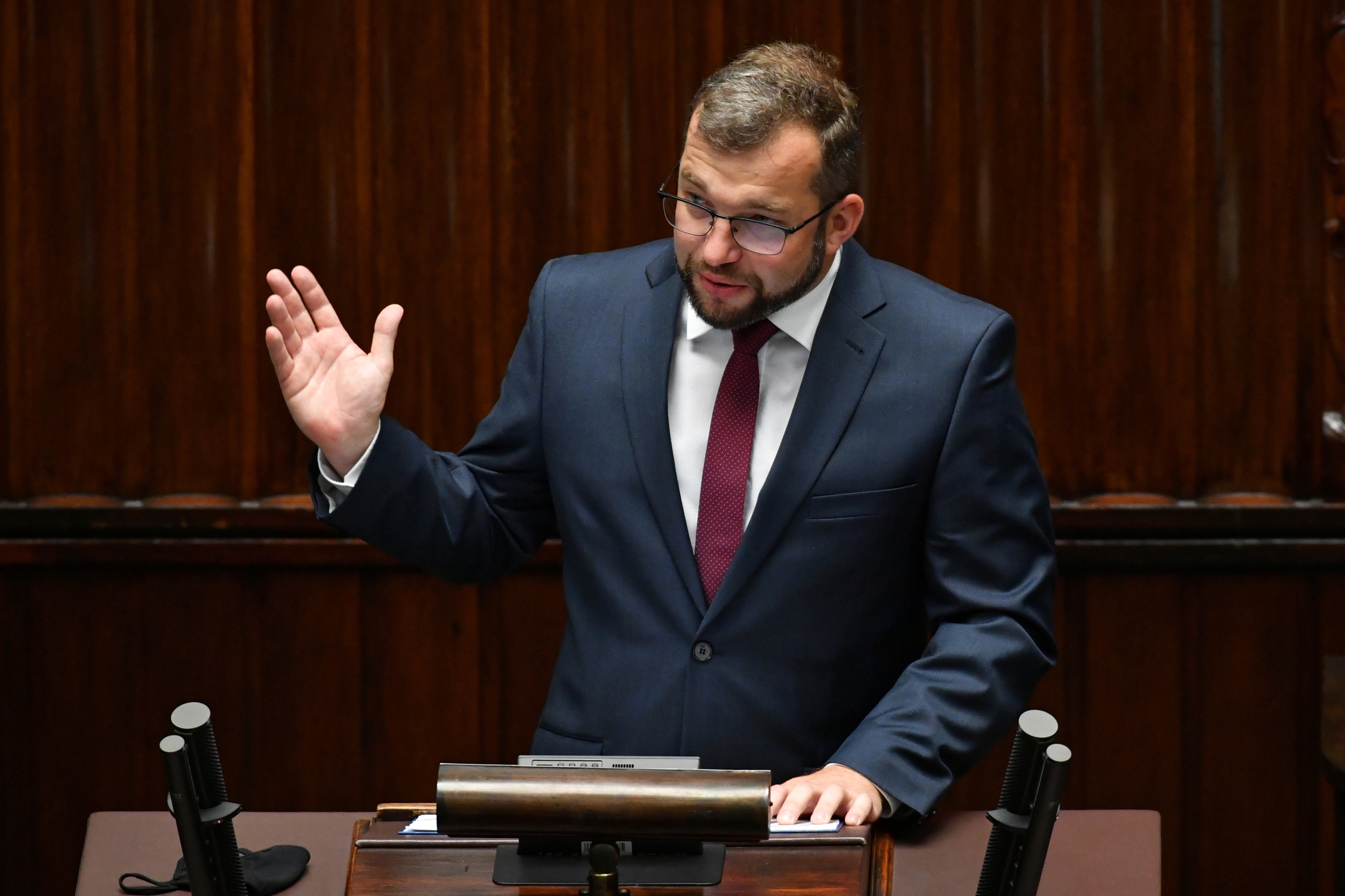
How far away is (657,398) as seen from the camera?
2.08 metres

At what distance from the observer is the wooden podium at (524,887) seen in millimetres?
1323

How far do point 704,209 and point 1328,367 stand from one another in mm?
1723

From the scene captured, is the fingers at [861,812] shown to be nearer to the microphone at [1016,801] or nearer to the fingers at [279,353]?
the microphone at [1016,801]

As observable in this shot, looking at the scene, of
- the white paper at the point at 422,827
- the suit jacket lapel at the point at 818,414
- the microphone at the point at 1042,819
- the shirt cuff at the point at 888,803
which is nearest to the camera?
the microphone at the point at 1042,819

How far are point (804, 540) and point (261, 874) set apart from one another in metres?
0.78

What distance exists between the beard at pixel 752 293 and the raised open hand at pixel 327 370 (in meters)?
0.37

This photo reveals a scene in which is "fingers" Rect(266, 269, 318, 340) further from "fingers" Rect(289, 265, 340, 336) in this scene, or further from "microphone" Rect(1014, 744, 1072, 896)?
"microphone" Rect(1014, 744, 1072, 896)

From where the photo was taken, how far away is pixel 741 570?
6.54 ft

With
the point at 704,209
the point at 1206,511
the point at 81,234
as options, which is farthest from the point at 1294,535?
the point at 81,234

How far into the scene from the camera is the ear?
6.74 feet

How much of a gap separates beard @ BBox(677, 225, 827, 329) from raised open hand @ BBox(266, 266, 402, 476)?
0.37 m

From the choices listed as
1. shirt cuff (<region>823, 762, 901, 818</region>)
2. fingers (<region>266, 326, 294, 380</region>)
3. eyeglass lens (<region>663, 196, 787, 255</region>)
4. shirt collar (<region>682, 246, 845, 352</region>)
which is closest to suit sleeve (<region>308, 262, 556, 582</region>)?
fingers (<region>266, 326, 294, 380</region>)

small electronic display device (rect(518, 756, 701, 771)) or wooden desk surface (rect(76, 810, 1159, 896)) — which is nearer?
small electronic display device (rect(518, 756, 701, 771))

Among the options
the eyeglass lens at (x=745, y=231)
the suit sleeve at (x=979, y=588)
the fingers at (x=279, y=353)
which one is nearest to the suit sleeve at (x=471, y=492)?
the fingers at (x=279, y=353)
